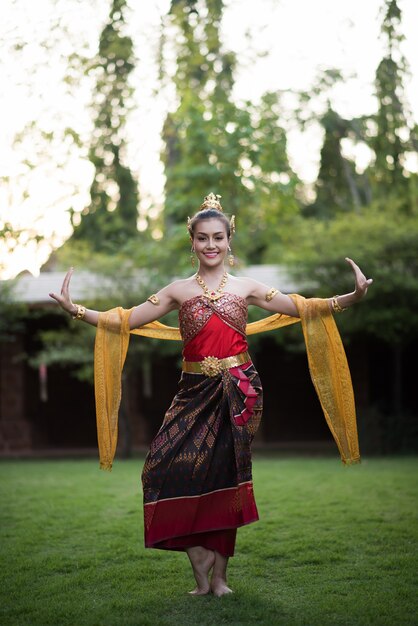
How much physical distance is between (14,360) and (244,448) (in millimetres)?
10435

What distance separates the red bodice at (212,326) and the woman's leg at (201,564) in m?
0.97

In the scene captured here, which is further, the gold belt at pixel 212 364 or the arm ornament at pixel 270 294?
the arm ornament at pixel 270 294

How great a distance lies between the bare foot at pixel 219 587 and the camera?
4.27 meters

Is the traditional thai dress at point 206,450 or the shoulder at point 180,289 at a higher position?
the shoulder at point 180,289

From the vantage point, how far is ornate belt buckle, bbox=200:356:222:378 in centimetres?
432

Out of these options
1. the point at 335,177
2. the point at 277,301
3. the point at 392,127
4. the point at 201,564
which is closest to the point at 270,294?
the point at 277,301

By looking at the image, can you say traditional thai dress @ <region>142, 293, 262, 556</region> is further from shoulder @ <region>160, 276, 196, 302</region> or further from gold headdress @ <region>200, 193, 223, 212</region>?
gold headdress @ <region>200, 193, 223, 212</region>

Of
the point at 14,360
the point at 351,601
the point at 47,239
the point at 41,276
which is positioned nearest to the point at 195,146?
the point at 41,276

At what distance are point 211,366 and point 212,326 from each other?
0.68 ft

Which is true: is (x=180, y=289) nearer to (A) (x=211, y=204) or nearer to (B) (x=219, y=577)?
(A) (x=211, y=204)

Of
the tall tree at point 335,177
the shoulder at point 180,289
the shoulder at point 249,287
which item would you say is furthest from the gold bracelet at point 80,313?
the tall tree at point 335,177

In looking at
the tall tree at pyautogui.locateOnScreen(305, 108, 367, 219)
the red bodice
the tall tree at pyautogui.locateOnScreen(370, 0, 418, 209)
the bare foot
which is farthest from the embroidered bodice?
the tall tree at pyautogui.locateOnScreen(305, 108, 367, 219)

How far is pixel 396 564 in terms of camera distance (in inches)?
192

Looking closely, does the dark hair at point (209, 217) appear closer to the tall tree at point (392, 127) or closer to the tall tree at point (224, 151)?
the tall tree at point (392, 127)
